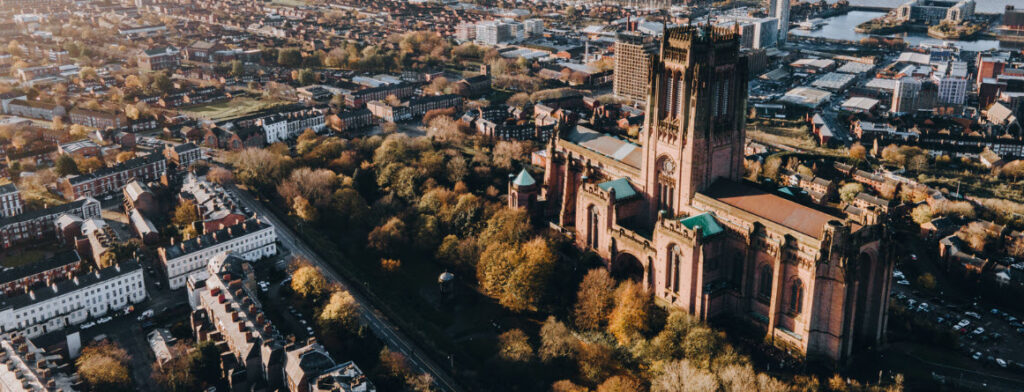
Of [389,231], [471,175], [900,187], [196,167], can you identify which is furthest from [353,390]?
[900,187]

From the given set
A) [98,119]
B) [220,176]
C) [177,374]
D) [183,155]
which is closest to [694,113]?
[177,374]

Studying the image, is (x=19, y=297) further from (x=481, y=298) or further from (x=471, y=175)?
(x=471, y=175)

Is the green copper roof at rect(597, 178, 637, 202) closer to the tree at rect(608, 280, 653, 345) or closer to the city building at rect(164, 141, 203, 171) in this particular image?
the tree at rect(608, 280, 653, 345)

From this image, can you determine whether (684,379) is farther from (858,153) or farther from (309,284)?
(858,153)

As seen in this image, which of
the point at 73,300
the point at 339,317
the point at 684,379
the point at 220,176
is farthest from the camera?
the point at 220,176

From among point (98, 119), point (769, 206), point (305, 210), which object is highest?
point (769, 206)

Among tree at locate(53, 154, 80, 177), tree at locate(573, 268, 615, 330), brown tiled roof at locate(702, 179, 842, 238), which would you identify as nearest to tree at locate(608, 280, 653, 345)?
tree at locate(573, 268, 615, 330)

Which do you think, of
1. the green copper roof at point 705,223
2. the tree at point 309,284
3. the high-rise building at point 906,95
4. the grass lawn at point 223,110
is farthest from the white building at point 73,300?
the high-rise building at point 906,95
